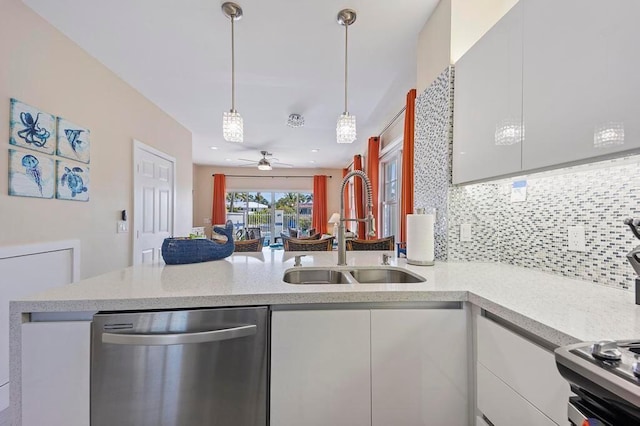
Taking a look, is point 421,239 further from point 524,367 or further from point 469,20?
point 469,20

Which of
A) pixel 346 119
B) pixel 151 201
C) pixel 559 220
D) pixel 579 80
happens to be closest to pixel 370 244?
pixel 346 119

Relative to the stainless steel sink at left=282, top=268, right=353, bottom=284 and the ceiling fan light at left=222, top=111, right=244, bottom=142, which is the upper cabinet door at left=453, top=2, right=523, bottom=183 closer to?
the stainless steel sink at left=282, top=268, right=353, bottom=284

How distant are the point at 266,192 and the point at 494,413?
745 cm

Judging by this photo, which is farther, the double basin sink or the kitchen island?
the double basin sink

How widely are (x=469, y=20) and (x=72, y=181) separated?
304cm

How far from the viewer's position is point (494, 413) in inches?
35.1

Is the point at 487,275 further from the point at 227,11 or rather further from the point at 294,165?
the point at 294,165

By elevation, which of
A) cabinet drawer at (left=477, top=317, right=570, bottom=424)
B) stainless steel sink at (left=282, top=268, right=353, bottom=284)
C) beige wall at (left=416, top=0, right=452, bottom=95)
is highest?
beige wall at (left=416, top=0, right=452, bottom=95)

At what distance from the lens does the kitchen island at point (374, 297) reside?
29.2 inches

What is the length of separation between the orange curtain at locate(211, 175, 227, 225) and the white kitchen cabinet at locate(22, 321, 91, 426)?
22.4ft

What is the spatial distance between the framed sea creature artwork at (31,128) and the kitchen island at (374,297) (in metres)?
1.35

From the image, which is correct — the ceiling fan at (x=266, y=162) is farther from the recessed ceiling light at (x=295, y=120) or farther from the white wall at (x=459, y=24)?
the white wall at (x=459, y=24)

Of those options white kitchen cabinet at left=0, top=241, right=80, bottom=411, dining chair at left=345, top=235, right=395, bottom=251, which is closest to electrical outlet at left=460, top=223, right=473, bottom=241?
dining chair at left=345, top=235, right=395, bottom=251

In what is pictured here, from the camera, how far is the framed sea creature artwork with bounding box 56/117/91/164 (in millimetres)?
2107
